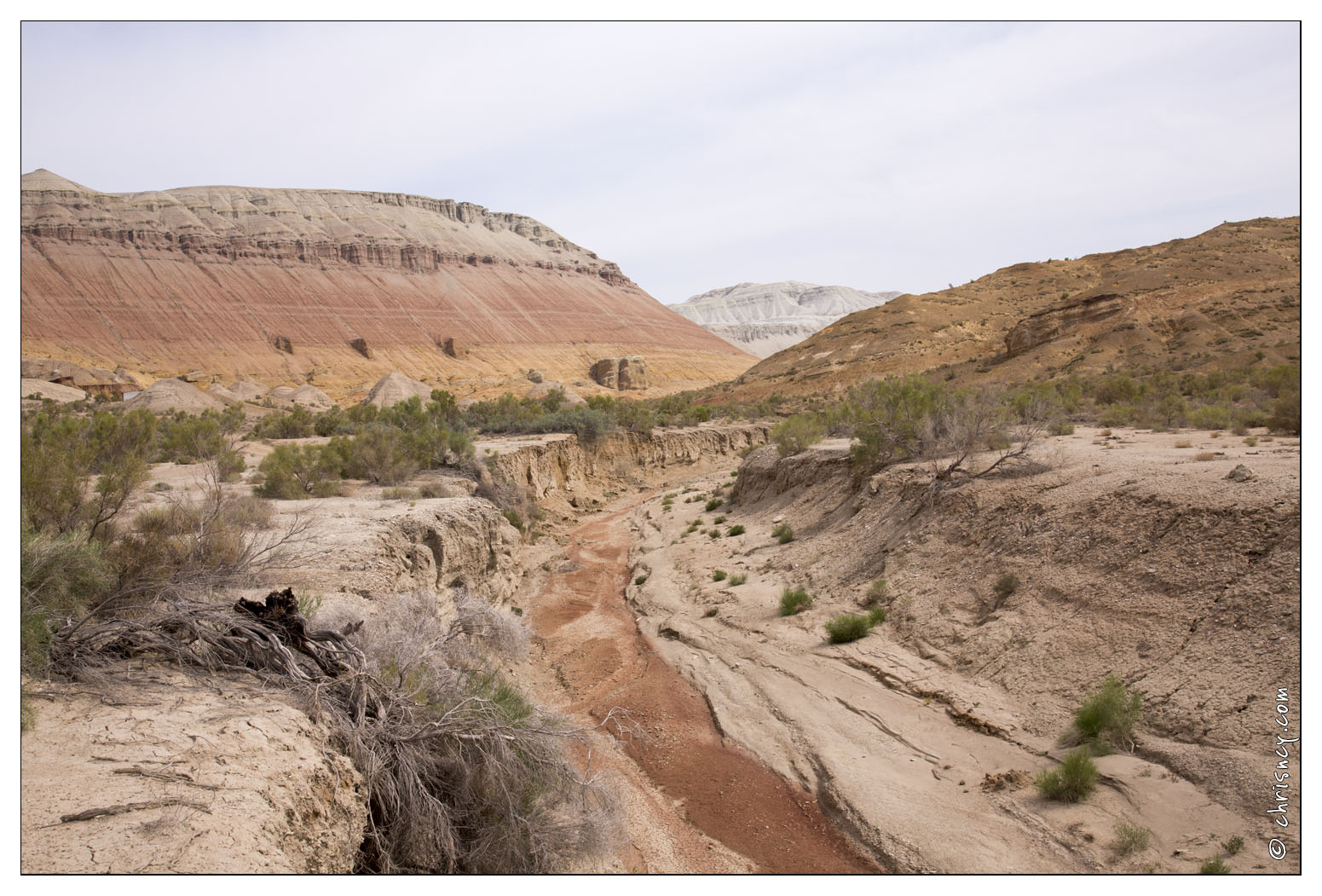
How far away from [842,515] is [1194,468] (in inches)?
281

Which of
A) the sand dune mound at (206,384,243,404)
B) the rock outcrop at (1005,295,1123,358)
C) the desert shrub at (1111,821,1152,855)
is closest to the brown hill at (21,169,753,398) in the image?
the sand dune mound at (206,384,243,404)

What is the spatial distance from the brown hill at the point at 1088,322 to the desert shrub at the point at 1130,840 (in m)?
33.2

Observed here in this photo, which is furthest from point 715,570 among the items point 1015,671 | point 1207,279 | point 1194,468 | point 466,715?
point 1207,279

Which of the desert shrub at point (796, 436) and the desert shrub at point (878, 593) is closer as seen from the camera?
the desert shrub at point (878, 593)

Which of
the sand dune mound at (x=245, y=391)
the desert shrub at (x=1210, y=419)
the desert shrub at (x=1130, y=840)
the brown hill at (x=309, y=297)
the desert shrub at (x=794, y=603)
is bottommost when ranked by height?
the desert shrub at (x=1130, y=840)

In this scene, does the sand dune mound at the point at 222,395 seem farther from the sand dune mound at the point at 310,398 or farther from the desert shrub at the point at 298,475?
the desert shrub at the point at 298,475

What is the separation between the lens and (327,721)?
5.63 m

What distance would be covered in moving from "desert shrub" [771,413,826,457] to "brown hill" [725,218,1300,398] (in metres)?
18.7

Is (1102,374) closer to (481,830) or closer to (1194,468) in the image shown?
(1194,468)

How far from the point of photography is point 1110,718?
780cm

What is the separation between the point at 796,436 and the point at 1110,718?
52.0ft

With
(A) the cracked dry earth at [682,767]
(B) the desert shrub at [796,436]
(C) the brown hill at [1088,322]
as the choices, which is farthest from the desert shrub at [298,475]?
(C) the brown hill at [1088,322]

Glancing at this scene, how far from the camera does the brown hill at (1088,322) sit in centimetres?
3919

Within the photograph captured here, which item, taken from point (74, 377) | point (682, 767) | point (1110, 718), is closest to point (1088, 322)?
point (1110, 718)
